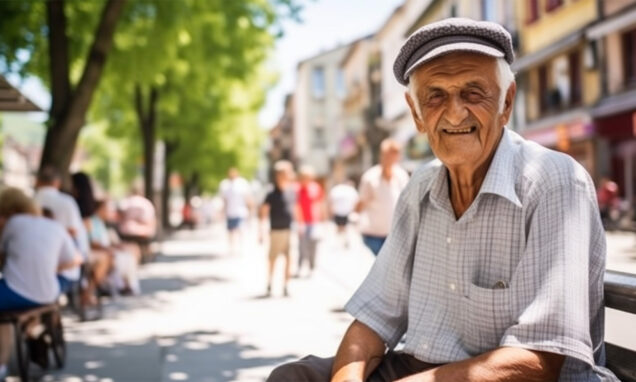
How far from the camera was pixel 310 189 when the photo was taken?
46.4 ft

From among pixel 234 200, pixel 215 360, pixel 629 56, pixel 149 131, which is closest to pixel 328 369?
pixel 215 360

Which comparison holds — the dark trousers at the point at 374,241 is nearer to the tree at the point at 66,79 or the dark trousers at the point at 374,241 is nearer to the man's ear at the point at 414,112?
the tree at the point at 66,79

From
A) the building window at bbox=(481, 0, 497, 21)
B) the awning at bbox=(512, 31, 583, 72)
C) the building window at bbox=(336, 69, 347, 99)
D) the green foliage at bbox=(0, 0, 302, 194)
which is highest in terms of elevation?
the building window at bbox=(336, 69, 347, 99)

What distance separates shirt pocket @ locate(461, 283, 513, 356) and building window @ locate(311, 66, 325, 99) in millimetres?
74308

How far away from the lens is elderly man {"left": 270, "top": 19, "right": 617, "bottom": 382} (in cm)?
205

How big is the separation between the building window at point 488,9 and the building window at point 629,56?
851 cm

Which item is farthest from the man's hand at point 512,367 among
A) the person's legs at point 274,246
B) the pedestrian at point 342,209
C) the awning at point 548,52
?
the awning at point 548,52

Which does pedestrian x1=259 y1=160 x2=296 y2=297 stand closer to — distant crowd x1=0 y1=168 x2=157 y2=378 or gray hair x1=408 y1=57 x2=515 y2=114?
distant crowd x1=0 y1=168 x2=157 y2=378

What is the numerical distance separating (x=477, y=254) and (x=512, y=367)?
0.35 meters

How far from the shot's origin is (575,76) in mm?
28703

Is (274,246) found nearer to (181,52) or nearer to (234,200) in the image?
(181,52)

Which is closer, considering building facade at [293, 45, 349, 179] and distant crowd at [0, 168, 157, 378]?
distant crowd at [0, 168, 157, 378]

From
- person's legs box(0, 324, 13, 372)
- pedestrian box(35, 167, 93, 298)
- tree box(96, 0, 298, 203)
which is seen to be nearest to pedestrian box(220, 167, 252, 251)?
tree box(96, 0, 298, 203)

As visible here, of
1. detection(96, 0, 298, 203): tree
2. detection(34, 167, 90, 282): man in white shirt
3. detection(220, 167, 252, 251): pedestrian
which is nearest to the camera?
detection(34, 167, 90, 282): man in white shirt
